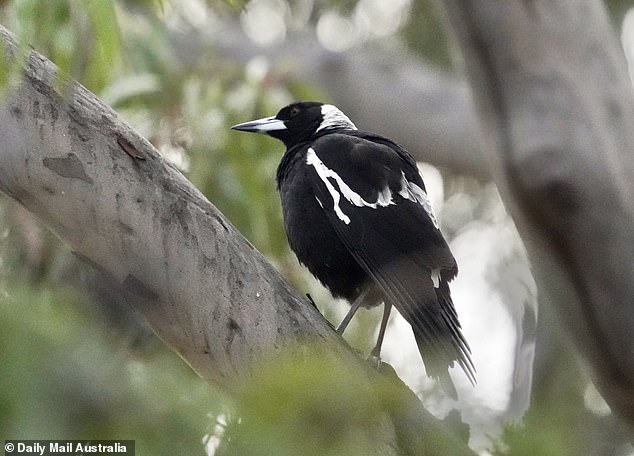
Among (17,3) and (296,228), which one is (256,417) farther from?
(296,228)

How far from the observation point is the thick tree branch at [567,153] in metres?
1.84

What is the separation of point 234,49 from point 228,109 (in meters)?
1.49

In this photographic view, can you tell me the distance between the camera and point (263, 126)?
2.74m

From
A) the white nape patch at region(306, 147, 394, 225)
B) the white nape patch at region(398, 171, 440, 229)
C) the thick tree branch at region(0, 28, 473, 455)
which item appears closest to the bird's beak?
the white nape patch at region(306, 147, 394, 225)

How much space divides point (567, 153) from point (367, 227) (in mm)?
513

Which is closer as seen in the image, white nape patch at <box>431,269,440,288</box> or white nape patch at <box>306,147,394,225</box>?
white nape patch at <box>431,269,440,288</box>

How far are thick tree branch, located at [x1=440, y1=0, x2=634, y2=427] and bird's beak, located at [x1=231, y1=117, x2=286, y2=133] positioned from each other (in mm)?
823

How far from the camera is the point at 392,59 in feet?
14.5

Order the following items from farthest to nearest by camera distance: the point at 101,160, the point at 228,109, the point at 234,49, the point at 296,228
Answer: the point at 234,49, the point at 228,109, the point at 296,228, the point at 101,160

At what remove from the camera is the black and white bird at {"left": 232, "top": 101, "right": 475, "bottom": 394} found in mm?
2096

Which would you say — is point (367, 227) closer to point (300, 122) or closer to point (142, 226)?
point (300, 122)

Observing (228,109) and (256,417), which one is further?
(228,109)

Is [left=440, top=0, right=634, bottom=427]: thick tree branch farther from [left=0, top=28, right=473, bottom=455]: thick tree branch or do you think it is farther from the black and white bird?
[left=0, top=28, right=473, bottom=455]: thick tree branch

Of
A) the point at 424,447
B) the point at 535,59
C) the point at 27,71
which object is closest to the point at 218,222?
the point at 27,71
